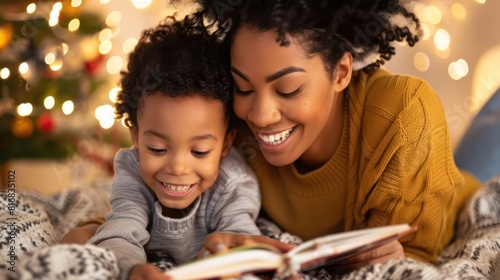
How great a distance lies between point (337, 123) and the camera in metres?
1.49

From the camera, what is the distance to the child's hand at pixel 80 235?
4.51ft

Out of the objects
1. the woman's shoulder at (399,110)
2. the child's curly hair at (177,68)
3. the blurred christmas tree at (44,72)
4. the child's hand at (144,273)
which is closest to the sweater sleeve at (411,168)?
the woman's shoulder at (399,110)

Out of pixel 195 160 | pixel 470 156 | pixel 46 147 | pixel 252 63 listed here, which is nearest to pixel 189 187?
pixel 195 160

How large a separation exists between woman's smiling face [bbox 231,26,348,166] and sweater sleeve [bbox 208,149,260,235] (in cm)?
11

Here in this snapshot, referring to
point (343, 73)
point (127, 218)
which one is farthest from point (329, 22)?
point (127, 218)

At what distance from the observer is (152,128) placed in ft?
4.23

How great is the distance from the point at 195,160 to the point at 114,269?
1.07ft

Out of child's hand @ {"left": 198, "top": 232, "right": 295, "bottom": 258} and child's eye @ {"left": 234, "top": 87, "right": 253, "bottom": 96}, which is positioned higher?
child's eye @ {"left": 234, "top": 87, "right": 253, "bottom": 96}

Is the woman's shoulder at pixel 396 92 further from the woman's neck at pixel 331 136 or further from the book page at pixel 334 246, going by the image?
the book page at pixel 334 246

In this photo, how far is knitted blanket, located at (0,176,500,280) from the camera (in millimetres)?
977

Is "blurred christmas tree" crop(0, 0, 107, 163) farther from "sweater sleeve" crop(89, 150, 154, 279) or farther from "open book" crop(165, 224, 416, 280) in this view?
"open book" crop(165, 224, 416, 280)

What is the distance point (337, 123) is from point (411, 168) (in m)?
0.22

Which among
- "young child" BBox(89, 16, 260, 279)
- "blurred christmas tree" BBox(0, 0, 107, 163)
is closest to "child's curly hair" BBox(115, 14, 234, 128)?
"young child" BBox(89, 16, 260, 279)

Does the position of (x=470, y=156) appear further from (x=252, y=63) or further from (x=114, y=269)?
(x=114, y=269)
